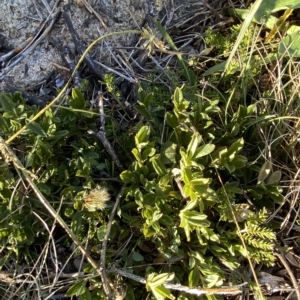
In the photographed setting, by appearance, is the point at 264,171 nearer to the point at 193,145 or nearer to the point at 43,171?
the point at 193,145

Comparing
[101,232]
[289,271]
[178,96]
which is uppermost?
[178,96]

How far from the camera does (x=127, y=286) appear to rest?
165 cm

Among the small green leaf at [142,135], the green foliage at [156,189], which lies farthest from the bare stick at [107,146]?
the small green leaf at [142,135]

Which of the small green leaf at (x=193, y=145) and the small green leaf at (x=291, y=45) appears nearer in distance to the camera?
the small green leaf at (x=193, y=145)

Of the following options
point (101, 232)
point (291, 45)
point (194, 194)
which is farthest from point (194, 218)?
point (291, 45)

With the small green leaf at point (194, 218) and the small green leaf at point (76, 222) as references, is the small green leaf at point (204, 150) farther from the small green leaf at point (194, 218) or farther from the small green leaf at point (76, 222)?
the small green leaf at point (76, 222)

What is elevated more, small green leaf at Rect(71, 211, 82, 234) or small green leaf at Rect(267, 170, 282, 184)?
small green leaf at Rect(71, 211, 82, 234)

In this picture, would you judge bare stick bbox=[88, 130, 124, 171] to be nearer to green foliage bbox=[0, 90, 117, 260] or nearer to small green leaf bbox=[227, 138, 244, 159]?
green foliage bbox=[0, 90, 117, 260]

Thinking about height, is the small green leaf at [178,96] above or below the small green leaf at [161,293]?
above

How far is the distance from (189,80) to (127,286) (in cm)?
81

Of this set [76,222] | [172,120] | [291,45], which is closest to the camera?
[76,222]

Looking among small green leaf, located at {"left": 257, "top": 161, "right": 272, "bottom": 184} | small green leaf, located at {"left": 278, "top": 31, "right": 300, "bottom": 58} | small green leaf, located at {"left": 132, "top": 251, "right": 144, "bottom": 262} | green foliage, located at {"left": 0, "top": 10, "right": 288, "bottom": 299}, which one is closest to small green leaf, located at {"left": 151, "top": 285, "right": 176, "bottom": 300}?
green foliage, located at {"left": 0, "top": 10, "right": 288, "bottom": 299}

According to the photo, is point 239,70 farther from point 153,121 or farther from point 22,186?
point 22,186

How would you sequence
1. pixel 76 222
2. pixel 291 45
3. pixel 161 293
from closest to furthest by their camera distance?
pixel 161 293, pixel 76 222, pixel 291 45
